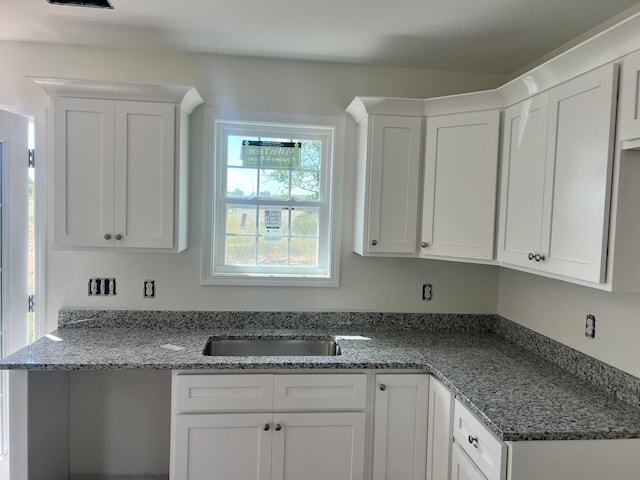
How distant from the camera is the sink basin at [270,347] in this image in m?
2.43

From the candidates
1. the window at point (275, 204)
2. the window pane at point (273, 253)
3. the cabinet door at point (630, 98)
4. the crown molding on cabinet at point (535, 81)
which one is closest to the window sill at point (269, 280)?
the window at point (275, 204)

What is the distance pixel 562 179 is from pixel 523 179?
27cm

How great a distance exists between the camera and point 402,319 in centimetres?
268

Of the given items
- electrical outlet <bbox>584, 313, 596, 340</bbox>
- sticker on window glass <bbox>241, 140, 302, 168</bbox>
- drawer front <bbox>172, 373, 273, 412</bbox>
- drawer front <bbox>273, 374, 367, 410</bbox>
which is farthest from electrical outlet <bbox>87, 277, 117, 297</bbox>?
electrical outlet <bbox>584, 313, 596, 340</bbox>

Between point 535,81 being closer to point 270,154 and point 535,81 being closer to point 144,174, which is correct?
point 270,154

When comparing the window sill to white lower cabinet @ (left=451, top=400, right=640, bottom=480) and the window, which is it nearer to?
the window

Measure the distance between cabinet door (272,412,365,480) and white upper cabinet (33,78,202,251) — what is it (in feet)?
3.74

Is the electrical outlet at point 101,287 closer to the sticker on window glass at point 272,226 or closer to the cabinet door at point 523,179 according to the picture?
the sticker on window glass at point 272,226

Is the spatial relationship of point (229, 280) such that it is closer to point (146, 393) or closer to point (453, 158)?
point (146, 393)

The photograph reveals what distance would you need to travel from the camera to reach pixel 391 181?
2385mm

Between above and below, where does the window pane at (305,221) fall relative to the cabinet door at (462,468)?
above

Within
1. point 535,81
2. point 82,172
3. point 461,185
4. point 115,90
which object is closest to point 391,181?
point 461,185

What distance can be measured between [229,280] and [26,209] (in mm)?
1231

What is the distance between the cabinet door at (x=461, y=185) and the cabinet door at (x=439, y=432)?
2.42 feet
